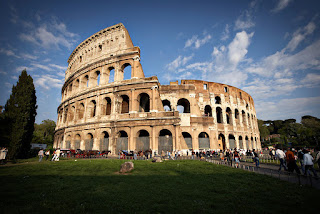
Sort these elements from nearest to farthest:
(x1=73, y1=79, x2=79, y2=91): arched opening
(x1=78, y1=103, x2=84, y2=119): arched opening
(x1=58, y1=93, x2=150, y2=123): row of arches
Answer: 1. (x1=58, y1=93, x2=150, y2=123): row of arches
2. (x1=78, y1=103, x2=84, y2=119): arched opening
3. (x1=73, y1=79, x2=79, y2=91): arched opening

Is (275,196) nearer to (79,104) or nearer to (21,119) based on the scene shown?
(21,119)

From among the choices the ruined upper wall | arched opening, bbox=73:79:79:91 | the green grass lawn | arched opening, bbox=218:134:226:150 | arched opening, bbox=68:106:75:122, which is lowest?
the green grass lawn

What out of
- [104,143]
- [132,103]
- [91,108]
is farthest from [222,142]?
[91,108]

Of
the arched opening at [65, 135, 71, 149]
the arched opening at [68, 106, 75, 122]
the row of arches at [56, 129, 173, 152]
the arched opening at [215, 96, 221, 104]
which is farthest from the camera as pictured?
the arched opening at [215, 96, 221, 104]

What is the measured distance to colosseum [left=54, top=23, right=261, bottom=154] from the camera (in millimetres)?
20422

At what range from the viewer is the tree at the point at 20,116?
52.9 ft

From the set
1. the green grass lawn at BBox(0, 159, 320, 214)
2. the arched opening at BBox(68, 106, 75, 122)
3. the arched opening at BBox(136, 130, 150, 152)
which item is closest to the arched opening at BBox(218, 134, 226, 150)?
the arched opening at BBox(136, 130, 150, 152)

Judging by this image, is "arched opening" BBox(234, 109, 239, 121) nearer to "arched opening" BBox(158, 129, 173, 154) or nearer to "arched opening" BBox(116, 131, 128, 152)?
"arched opening" BBox(158, 129, 173, 154)

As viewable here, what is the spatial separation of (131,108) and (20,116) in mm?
12272

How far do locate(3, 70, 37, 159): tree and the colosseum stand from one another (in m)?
6.90

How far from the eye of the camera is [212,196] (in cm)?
508

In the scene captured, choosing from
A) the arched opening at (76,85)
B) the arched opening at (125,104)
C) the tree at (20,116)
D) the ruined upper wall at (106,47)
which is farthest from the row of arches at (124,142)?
the ruined upper wall at (106,47)

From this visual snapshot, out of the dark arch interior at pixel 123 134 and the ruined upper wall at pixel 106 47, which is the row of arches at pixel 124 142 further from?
the ruined upper wall at pixel 106 47

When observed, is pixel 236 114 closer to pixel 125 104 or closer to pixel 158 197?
pixel 125 104
